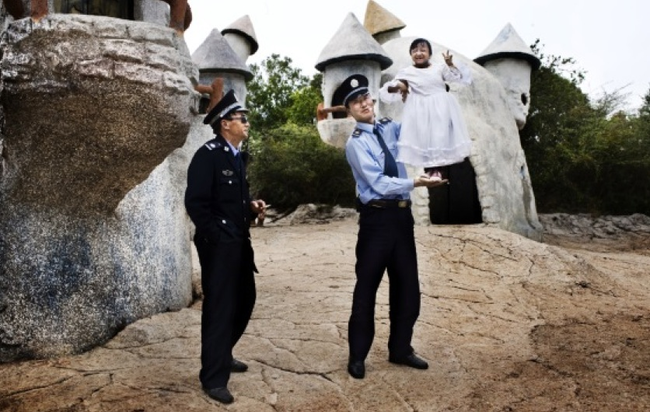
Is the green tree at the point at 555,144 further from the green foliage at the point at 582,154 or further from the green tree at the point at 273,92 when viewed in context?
the green tree at the point at 273,92

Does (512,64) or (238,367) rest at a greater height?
(512,64)

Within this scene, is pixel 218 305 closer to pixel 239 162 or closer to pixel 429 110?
pixel 239 162

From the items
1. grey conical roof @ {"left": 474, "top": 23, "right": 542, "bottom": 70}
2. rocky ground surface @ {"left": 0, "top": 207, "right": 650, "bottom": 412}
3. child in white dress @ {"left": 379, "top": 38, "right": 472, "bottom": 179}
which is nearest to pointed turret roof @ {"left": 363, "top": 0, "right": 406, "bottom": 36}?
grey conical roof @ {"left": 474, "top": 23, "right": 542, "bottom": 70}

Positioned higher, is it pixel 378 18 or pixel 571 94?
pixel 378 18

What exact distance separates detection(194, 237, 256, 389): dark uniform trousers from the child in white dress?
187cm

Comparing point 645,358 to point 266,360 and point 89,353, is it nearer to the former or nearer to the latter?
point 266,360

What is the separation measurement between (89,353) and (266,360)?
48.3 inches

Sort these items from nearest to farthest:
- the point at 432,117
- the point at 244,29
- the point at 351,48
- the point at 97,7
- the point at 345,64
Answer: the point at 97,7 < the point at 432,117 < the point at 351,48 < the point at 345,64 < the point at 244,29

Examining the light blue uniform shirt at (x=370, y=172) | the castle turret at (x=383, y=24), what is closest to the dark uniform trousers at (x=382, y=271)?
the light blue uniform shirt at (x=370, y=172)

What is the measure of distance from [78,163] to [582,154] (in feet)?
47.7

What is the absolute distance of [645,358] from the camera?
409 centimetres

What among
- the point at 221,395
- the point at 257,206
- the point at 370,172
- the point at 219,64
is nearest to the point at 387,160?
the point at 370,172

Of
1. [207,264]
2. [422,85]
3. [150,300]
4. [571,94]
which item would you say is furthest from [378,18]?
[207,264]

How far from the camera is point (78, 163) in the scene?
373 centimetres
